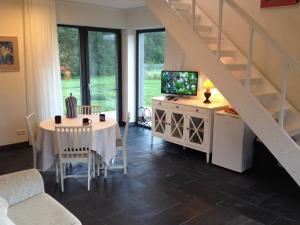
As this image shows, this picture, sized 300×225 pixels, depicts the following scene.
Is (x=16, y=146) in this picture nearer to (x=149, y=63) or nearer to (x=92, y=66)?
(x=92, y=66)

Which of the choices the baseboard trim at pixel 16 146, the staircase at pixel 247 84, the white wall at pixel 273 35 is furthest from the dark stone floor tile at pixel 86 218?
the white wall at pixel 273 35

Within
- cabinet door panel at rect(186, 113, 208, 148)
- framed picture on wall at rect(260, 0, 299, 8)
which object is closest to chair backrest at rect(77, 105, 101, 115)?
cabinet door panel at rect(186, 113, 208, 148)

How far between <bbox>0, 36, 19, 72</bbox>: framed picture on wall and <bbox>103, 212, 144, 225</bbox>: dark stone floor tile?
3266 millimetres

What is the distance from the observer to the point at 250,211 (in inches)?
123

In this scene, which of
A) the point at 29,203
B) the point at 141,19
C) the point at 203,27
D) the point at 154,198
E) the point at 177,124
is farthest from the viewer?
the point at 141,19

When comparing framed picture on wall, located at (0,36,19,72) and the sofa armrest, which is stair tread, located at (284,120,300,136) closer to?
the sofa armrest

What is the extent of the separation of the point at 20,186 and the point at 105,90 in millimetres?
4289

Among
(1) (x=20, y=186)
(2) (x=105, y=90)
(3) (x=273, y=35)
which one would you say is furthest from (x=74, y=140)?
(2) (x=105, y=90)

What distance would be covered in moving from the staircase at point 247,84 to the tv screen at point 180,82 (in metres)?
0.82

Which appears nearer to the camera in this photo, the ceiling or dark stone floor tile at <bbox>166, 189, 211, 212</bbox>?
dark stone floor tile at <bbox>166, 189, 211, 212</bbox>

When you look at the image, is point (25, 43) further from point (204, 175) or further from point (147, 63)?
point (204, 175)

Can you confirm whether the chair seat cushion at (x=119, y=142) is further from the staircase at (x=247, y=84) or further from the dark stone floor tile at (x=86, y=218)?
the staircase at (x=247, y=84)

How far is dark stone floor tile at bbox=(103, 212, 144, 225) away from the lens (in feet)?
9.43

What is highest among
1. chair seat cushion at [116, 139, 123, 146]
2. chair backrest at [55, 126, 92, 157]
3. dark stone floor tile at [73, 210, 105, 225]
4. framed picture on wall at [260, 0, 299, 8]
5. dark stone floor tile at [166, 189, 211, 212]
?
framed picture on wall at [260, 0, 299, 8]
